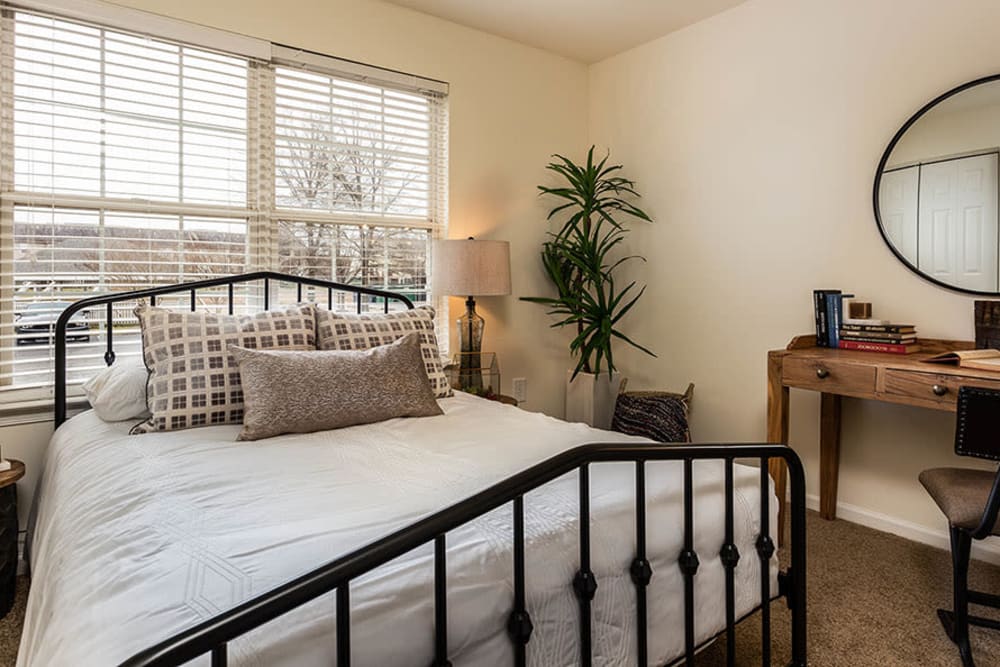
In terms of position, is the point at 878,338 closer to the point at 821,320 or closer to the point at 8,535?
the point at 821,320

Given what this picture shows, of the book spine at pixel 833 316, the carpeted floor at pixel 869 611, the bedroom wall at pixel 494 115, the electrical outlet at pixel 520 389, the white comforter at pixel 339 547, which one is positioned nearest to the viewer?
the white comforter at pixel 339 547

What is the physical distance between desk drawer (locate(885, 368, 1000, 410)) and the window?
2.34 meters

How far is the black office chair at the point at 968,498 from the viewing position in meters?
1.71

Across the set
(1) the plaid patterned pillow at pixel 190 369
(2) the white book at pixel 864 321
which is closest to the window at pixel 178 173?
(1) the plaid patterned pillow at pixel 190 369

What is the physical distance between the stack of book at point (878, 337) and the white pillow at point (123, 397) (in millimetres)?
2848

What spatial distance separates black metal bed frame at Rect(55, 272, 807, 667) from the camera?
0.73 meters

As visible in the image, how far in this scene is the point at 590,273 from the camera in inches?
143

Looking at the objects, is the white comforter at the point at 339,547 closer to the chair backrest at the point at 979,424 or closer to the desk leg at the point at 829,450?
the chair backrest at the point at 979,424

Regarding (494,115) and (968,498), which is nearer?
(968,498)

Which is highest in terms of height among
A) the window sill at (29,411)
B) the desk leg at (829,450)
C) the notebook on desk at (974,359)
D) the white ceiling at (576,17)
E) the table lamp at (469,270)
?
the white ceiling at (576,17)

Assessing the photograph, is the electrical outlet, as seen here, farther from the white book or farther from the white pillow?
the white pillow

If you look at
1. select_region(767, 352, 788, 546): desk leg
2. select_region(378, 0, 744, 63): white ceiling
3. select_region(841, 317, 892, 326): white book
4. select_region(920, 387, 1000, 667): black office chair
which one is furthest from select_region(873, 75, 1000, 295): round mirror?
select_region(378, 0, 744, 63): white ceiling

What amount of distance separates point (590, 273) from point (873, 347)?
1.55m

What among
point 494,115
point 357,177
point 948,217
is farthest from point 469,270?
point 948,217
